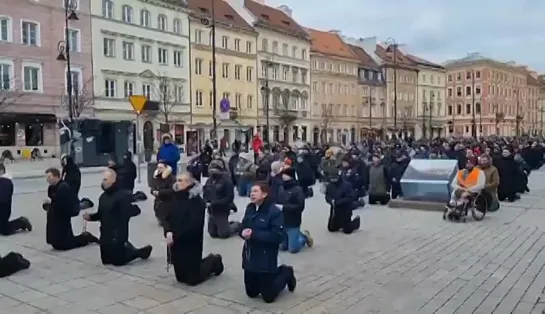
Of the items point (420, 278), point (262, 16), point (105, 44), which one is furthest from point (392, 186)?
point (262, 16)

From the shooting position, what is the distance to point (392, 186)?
15.9 meters

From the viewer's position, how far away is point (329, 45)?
75750 millimetres

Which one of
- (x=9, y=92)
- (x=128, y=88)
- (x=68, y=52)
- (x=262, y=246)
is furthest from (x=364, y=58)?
(x=262, y=246)

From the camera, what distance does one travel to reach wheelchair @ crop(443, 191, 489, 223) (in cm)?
1205

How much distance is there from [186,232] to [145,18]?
146 ft

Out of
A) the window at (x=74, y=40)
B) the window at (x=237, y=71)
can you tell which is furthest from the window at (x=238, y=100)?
the window at (x=74, y=40)

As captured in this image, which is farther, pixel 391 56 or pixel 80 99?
pixel 391 56

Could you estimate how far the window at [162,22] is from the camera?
163 ft

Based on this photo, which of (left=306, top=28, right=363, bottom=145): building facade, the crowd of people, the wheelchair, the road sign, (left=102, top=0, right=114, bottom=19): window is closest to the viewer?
the crowd of people

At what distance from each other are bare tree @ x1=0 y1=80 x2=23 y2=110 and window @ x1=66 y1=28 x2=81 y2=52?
5.71 m

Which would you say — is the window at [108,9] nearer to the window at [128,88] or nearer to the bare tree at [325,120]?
the window at [128,88]

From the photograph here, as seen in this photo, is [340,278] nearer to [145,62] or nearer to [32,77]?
[32,77]

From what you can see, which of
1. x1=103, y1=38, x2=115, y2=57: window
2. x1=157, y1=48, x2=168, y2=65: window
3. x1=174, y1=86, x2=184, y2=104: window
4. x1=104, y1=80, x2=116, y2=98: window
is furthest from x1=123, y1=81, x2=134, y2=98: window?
x1=174, y1=86, x2=184, y2=104: window

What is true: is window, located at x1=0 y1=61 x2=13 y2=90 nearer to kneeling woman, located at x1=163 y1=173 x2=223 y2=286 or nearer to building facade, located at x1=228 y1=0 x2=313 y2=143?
building facade, located at x1=228 y1=0 x2=313 y2=143
